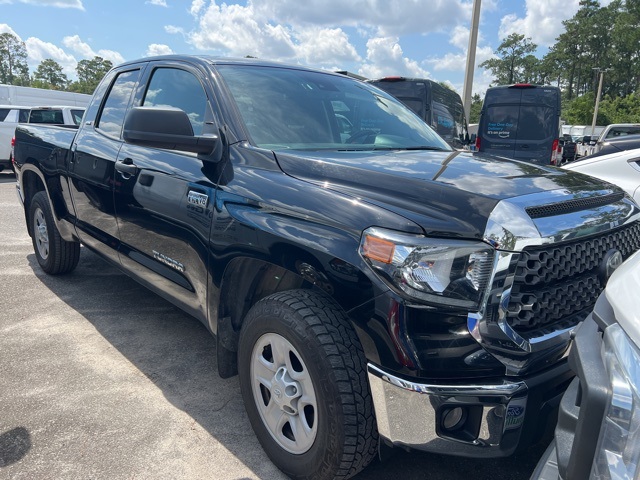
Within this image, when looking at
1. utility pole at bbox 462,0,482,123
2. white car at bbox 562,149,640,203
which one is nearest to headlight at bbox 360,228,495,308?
white car at bbox 562,149,640,203

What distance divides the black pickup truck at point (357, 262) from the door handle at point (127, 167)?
0.02 meters

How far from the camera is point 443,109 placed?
10789 mm

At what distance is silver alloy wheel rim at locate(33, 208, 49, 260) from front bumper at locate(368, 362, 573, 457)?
4.02 meters

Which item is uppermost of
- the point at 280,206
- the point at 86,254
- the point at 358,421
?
the point at 280,206

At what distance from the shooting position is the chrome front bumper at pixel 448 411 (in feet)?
5.75

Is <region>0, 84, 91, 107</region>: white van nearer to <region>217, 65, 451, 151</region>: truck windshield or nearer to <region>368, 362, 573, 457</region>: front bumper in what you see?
<region>217, 65, 451, 151</region>: truck windshield

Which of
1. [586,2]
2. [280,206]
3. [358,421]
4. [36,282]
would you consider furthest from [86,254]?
[586,2]

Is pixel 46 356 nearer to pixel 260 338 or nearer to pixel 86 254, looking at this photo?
pixel 260 338

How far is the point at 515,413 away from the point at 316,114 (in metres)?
1.94

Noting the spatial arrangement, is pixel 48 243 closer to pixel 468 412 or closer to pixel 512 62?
pixel 468 412

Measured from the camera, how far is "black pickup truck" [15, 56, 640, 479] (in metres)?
1.79

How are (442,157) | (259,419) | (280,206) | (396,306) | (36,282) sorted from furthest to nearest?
(36,282)
(442,157)
(259,419)
(280,206)
(396,306)

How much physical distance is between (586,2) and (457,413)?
275 ft

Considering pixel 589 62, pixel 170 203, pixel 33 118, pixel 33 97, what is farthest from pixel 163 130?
pixel 589 62
